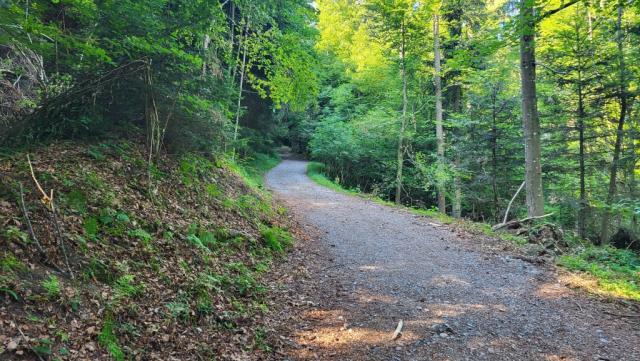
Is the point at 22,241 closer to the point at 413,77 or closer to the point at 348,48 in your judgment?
the point at 413,77

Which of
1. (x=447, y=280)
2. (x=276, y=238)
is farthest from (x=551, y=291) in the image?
(x=276, y=238)

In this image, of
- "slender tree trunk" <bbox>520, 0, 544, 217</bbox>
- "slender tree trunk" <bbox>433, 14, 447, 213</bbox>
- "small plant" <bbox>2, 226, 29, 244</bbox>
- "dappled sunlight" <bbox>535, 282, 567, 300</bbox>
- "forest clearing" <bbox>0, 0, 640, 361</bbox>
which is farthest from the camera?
"slender tree trunk" <bbox>433, 14, 447, 213</bbox>

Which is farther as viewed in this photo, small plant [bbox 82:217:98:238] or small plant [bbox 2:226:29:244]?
small plant [bbox 82:217:98:238]

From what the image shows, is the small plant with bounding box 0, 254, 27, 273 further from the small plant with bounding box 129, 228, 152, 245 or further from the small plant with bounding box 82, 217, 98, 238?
the small plant with bounding box 129, 228, 152, 245

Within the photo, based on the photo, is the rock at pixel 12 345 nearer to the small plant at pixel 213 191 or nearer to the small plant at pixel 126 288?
the small plant at pixel 126 288

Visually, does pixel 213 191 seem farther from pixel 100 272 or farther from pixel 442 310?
pixel 442 310

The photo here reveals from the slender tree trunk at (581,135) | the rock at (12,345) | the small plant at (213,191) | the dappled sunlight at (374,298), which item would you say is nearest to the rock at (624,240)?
the slender tree trunk at (581,135)

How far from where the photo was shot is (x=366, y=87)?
25.9m

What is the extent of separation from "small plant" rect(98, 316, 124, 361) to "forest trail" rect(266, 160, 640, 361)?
1792 mm

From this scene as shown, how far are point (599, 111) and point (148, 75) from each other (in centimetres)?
1371

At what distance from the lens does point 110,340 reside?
3406mm

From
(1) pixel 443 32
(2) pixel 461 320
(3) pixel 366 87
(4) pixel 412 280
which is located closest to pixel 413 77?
(1) pixel 443 32

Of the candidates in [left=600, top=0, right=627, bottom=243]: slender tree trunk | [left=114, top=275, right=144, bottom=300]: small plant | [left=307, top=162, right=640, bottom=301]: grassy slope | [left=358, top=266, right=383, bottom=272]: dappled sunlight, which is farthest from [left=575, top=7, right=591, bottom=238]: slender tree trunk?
[left=114, top=275, right=144, bottom=300]: small plant

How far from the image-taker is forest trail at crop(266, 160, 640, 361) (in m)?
4.38
